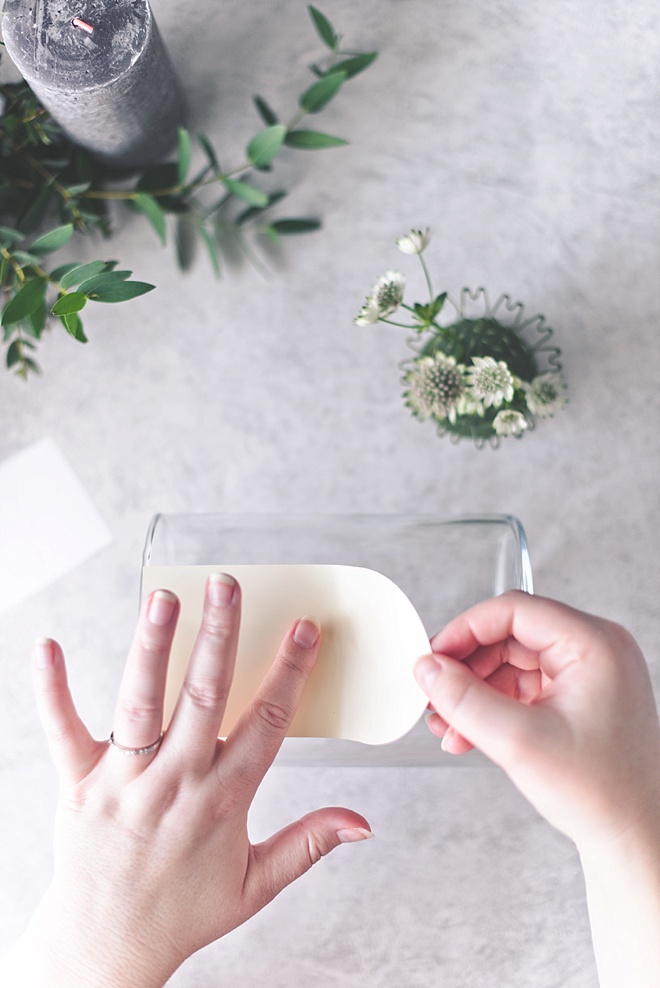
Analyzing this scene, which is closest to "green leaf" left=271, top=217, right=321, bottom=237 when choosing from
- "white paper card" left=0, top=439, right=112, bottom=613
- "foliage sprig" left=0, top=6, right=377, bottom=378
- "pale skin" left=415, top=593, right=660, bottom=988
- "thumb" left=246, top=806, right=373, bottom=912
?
"foliage sprig" left=0, top=6, right=377, bottom=378

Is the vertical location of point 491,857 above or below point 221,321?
below

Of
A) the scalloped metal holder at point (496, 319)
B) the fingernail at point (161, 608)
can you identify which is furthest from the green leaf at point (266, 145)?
the fingernail at point (161, 608)

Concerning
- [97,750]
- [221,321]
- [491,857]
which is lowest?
[491,857]

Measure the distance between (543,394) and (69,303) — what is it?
0.38 meters

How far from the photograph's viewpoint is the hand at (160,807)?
1.72ft

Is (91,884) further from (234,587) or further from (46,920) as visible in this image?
(234,587)

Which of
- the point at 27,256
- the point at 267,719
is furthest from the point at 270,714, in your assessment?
the point at 27,256

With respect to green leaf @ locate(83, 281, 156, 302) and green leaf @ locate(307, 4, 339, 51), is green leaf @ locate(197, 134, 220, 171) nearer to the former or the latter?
green leaf @ locate(307, 4, 339, 51)

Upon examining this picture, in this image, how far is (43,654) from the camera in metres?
0.55

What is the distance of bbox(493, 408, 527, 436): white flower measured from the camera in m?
0.60

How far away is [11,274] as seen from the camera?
2.34 feet

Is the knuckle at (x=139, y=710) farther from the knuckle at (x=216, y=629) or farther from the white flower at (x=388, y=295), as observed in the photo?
the white flower at (x=388, y=295)

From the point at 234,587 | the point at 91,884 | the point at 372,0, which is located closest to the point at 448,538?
the point at 234,587

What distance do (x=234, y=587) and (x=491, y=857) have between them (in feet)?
1.36
